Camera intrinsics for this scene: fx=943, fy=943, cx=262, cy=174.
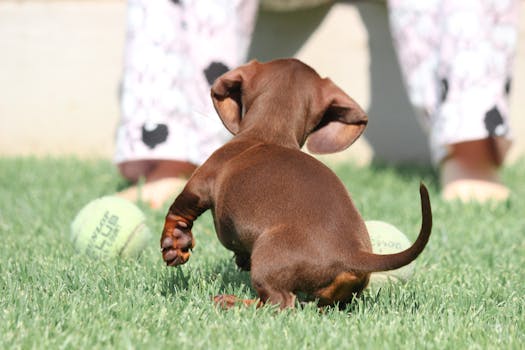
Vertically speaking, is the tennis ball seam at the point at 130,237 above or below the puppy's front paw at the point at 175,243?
below

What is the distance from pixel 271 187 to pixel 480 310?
67 centimetres

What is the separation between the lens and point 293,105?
268cm

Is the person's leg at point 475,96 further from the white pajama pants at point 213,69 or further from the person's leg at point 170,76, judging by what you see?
the person's leg at point 170,76

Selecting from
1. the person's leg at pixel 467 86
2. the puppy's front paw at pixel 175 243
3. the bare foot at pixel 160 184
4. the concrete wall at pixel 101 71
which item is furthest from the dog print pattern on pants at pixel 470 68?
the puppy's front paw at pixel 175 243

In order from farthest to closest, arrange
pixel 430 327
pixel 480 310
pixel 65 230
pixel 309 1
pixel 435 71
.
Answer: pixel 309 1
pixel 435 71
pixel 65 230
pixel 480 310
pixel 430 327

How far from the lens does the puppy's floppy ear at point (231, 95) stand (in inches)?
107

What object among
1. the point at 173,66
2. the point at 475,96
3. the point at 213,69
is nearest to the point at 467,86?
the point at 475,96

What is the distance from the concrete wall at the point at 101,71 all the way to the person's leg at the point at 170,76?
1.12 m

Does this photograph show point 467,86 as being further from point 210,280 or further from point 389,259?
point 389,259

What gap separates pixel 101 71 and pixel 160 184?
1.58 metres

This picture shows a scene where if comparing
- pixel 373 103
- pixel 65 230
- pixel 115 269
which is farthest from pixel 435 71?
pixel 115 269

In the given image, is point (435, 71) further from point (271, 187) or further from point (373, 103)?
point (271, 187)

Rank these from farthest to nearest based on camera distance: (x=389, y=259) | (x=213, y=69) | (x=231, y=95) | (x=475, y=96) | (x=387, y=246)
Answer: (x=475, y=96)
(x=213, y=69)
(x=387, y=246)
(x=231, y=95)
(x=389, y=259)

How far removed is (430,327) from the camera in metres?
2.32
